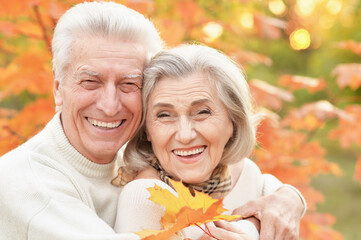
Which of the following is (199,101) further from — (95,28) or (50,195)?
(50,195)

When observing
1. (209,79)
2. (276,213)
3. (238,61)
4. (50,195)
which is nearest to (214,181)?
(276,213)

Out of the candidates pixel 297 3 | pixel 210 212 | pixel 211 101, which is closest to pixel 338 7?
pixel 297 3

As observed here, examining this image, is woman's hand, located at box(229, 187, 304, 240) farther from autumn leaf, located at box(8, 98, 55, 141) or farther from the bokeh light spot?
the bokeh light spot

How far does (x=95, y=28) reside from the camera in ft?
7.02

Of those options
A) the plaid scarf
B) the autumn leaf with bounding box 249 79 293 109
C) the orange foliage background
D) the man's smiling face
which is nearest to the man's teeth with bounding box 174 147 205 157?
the plaid scarf

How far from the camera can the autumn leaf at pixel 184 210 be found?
5.03 ft

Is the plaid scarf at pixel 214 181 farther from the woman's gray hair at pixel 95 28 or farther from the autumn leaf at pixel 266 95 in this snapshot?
the autumn leaf at pixel 266 95

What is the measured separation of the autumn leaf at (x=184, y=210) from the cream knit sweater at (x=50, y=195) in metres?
0.16

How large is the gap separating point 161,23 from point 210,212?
2.41 meters

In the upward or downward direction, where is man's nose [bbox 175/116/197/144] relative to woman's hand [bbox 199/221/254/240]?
upward

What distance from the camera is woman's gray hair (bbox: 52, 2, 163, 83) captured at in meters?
2.15

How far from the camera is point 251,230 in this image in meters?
2.24

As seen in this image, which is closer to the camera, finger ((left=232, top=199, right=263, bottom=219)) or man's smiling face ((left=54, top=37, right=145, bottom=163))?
man's smiling face ((left=54, top=37, right=145, bottom=163))

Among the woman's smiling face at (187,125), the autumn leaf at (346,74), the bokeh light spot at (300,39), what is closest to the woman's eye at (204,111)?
the woman's smiling face at (187,125)
